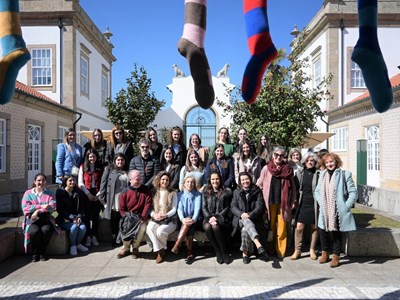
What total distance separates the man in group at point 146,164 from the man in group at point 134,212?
32 cm

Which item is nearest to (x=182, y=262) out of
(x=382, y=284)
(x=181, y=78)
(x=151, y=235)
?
(x=151, y=235)

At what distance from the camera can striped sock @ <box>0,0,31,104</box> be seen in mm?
2158

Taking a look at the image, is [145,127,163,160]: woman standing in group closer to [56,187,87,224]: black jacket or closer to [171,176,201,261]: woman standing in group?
[171,176,201,261]: woman standing in group

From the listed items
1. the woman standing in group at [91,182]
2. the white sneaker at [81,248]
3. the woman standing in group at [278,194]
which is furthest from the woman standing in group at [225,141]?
the white sneaker at [81,248]

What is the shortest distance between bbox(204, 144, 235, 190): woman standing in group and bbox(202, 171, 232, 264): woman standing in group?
0.71 feet

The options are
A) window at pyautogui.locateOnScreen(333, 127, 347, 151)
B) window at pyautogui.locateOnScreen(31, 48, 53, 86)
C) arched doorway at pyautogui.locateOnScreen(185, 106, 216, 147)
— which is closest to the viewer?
window at pyautogui.locateOnScreen(333, 127, 347, 151)

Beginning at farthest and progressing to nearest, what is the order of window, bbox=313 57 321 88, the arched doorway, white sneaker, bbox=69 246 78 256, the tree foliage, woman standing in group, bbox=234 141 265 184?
the arched doorway, window, bbox=313 57 321 88, the tree foliage, woman standing in group, bbox=234 141 265 184, white sneaker, bbox=69 246 78 256

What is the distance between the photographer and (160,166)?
22.7 feet

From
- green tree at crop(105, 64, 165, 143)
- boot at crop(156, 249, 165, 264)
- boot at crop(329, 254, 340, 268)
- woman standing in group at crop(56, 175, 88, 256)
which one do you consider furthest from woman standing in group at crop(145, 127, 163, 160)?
green tree at crop(105, 64, 165, 143)

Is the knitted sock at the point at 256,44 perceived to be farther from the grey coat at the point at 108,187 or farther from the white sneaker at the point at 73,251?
the white sneaker at the point at 73,251

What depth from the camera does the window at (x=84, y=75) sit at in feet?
72.4

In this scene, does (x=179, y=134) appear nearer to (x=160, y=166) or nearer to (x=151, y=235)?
(x=160, y=166)

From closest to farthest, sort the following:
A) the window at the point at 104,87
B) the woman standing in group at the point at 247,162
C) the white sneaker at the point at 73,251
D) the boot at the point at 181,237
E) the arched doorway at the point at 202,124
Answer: the boot at the point at 181,237 < the white sneaker at the point at 73,251 < the woman standing in group at the point at 247,162 < the window at the point at 104,87 < the arched doorway at the point at 202,124

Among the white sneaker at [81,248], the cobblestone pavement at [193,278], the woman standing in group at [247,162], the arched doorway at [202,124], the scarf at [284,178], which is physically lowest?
the cobblestone pavement at [193,278]
